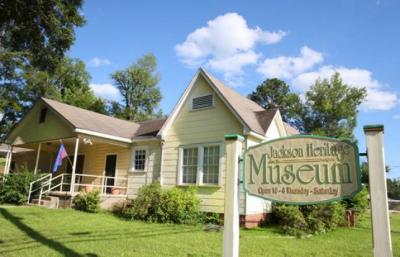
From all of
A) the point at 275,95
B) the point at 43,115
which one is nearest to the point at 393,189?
the point at 275,95

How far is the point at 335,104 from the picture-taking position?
116 feet

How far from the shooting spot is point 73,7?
19.2 m

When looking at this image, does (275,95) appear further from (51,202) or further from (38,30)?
(51,202)

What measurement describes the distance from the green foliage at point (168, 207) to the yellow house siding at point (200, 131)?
2.42 ft

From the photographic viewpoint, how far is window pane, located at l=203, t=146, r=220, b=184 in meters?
12.6

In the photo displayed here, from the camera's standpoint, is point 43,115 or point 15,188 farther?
point 43,115

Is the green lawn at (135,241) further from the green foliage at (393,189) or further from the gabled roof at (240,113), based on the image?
the green foliage at (393,189)

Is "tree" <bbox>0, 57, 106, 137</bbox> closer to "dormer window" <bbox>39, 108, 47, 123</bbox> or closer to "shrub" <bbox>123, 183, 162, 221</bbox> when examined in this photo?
"dormer window" <bbox>39, 108, 47, 123</bbox>

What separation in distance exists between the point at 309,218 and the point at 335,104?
91.9 ft

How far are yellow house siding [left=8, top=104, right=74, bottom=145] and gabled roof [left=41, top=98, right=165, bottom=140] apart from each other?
1.53 ft

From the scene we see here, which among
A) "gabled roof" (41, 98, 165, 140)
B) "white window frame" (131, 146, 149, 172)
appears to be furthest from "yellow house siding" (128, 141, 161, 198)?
"gabled roof" (41, 98, 165, 140)

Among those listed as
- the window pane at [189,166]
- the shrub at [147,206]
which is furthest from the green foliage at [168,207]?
the window pane at [189,166]

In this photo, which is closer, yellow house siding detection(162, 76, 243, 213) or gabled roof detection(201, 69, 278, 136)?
gabled roof detection(201, 69, 278, 136)

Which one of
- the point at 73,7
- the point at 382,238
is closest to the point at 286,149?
the point at 382,238
